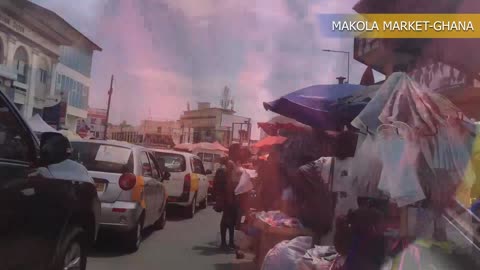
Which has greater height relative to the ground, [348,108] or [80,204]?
[348,108]

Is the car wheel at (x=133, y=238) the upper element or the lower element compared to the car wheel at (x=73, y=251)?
lower

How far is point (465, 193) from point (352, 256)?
0.90 metres

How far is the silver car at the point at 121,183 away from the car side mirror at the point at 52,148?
328cm

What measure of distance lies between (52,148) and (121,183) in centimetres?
343

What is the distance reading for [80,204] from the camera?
383cm

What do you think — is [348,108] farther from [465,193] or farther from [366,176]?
[465,193]

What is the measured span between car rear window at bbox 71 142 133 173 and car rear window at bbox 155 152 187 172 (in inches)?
168

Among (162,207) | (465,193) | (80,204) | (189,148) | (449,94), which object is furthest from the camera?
(189,148)

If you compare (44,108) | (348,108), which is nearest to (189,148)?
(44,108)

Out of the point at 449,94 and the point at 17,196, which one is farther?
the point at 449,94

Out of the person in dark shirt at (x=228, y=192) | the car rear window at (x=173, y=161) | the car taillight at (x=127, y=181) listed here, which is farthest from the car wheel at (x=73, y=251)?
the car rear window at (x=173, y=161)

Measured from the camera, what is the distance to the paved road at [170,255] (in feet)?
20.3

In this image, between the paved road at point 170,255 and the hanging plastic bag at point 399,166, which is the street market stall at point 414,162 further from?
the paved road at point 170,255

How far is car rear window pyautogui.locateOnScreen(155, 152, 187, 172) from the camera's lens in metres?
11.6
